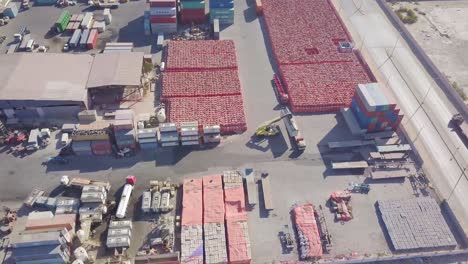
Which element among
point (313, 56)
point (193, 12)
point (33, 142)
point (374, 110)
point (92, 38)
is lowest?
point (374, 110)

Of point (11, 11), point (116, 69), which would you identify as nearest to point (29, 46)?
point (11, 11)

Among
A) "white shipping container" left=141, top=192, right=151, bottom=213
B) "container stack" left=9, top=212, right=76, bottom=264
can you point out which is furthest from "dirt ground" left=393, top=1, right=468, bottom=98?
"container stack" left=9, top=212, right=76, bottom=264

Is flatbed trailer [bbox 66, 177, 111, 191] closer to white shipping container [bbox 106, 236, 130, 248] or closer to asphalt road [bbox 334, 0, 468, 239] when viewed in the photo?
white shipping container [bbox 106, 236, 130, 248]

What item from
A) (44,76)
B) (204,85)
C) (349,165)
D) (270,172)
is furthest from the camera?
(204,85)

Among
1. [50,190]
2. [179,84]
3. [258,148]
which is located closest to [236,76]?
[179,84]

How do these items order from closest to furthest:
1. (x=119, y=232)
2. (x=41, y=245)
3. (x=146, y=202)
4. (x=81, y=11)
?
(x=41, y=245) → (x=119, y=232) → (x=146, y=202) → (x=81, y=11)

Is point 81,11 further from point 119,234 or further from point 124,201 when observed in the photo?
point 119,234

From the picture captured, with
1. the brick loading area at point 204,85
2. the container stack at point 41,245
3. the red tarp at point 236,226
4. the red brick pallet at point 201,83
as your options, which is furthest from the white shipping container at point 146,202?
the red brick pallet at point 201,83
